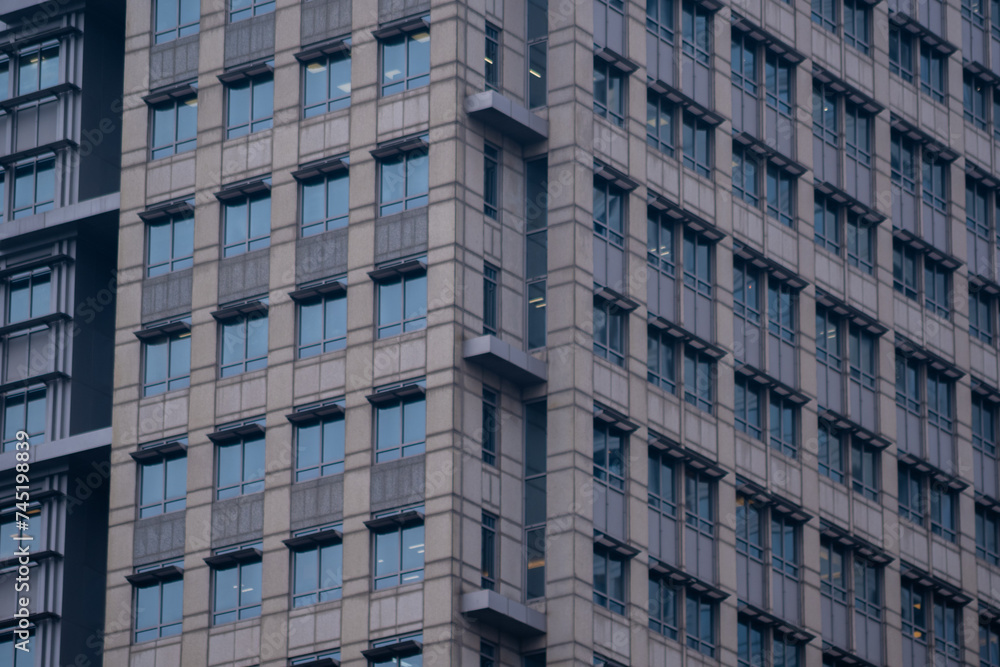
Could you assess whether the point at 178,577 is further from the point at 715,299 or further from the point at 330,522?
the point at 715,299

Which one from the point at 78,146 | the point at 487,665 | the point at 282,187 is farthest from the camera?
the point at 78,146

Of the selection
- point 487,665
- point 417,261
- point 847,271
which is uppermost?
point 847,271

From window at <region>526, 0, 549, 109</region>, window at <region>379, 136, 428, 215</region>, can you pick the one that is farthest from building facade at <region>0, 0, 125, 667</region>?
window at <region>526, 0, 549, 109</region>

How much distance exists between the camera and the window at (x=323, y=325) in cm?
9181

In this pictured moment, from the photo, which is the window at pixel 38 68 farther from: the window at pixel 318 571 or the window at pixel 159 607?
the window at pixel 318 571

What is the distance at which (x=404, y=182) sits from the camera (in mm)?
92062

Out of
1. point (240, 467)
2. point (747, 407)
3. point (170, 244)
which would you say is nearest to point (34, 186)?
Answer: point (170, 244)

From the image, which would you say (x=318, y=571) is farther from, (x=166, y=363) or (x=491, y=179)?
(x=491, y=179)

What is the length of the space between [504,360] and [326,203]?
28.4 feet

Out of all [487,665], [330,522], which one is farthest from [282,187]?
[487,665]

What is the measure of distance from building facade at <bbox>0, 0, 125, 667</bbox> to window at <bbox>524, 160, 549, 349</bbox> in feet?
48.0

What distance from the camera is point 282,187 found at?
94.5m

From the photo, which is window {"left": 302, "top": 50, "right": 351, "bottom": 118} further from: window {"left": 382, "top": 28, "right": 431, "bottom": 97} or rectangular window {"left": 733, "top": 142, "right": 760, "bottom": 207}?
rectangular window {"left": 733, "top": 142, "right": 760, "bottom": 207}

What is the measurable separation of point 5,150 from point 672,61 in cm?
2371
